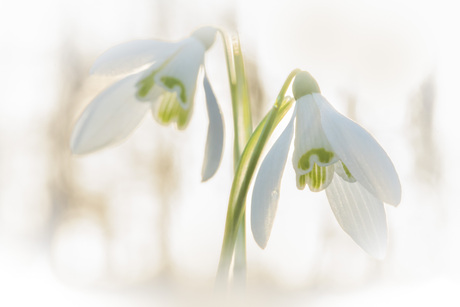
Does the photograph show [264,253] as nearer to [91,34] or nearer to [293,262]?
[293,262]

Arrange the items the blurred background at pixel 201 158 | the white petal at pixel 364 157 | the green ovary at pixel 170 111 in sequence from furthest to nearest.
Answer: the blurred background at pixel 201 158
the green ovary at pixel 170 111
the white petal at pixel 364 157

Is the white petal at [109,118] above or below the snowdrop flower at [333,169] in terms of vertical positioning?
above

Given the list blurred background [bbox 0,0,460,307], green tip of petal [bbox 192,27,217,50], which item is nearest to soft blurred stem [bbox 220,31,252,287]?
green tip of petal [bbox 192,27,217,50]

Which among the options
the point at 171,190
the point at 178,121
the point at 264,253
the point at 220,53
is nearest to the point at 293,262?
the point at 264,253

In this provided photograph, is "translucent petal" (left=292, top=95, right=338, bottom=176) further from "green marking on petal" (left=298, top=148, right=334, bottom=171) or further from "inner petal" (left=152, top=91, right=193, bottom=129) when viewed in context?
"inner petal" (left=152, top=91, right=193, bottom=129)

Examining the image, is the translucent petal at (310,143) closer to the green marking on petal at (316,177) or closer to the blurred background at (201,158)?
Result: the green marking on petal at (316,177)

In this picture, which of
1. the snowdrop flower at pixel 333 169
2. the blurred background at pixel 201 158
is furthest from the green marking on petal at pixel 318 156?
the blurred background at pixel 201 158

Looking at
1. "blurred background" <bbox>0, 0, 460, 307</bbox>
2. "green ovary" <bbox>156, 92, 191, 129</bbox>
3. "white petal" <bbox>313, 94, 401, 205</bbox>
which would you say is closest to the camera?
"white petal" <bbox>313, 94, 401, 205</bbox>
